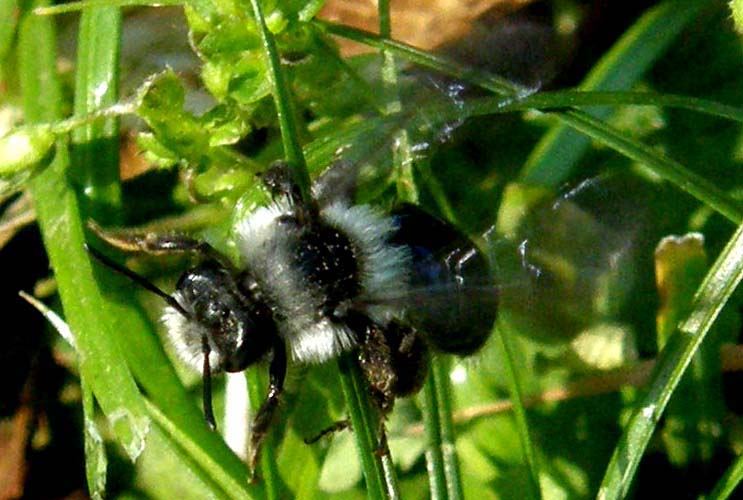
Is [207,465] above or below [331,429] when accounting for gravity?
below

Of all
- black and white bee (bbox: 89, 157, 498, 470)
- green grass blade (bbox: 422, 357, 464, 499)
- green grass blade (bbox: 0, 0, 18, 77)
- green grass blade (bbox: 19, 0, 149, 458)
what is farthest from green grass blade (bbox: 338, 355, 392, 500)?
green grass blade (bbox: 0, 0, 18, 77)

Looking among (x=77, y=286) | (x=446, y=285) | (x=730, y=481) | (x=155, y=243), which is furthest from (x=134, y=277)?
(x=730, y=481)

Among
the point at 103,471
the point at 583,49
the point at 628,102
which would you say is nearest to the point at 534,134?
the point at 583,49

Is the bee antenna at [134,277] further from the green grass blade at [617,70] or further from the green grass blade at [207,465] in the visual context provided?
the green grass blade at [617,70]

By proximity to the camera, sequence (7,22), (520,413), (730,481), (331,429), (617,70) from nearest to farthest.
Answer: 1. (730,481)
2. (520,413)
3. (331,429)
4. (7,22)
5. (617,70)

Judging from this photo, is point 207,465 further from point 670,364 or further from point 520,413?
point 670,364

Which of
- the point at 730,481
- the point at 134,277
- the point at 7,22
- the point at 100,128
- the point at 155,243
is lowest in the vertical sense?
the point at 730,481

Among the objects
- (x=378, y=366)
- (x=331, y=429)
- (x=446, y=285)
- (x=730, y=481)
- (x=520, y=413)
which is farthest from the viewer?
(x=331, y=429)
